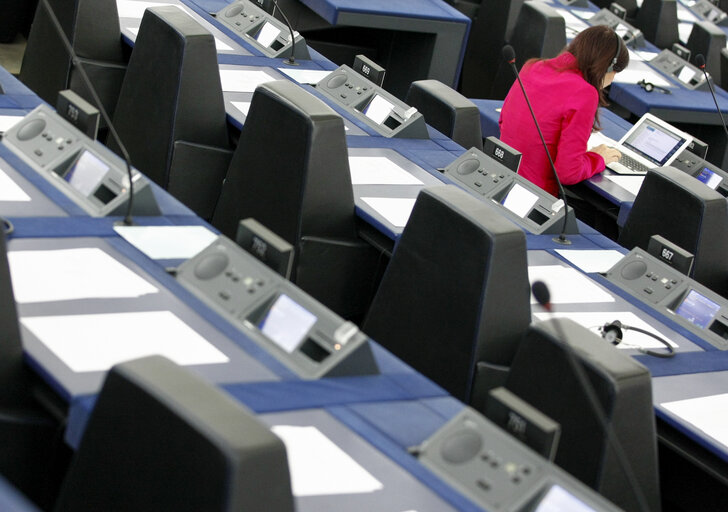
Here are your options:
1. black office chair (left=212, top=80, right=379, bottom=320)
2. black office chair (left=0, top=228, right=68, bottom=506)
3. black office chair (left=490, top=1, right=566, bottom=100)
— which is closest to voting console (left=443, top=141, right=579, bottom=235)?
black office chair (left=212, top=80, right=379, bottom=320)

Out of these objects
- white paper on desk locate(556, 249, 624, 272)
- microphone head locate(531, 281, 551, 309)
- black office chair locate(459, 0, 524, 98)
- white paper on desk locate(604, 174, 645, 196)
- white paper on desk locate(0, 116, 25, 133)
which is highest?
microphone head locate(531, 281, 551, 309)

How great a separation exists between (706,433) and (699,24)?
17.4 ft

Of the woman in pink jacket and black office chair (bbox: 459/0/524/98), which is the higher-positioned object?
the woman in pink jacket

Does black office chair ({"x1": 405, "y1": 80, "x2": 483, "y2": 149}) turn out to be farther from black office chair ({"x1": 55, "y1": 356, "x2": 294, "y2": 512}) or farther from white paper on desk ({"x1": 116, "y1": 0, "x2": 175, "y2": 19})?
black office chair ({"x1": 55, "y1": 356, "x2": 294, "y2": 512})

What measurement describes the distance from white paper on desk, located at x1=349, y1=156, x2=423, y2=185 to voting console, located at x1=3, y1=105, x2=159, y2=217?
0.97 meters

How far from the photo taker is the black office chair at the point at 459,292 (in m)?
2.94

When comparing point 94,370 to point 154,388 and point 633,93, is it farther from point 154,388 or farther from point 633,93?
point 633,93

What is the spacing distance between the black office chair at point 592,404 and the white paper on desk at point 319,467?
1.86 feet

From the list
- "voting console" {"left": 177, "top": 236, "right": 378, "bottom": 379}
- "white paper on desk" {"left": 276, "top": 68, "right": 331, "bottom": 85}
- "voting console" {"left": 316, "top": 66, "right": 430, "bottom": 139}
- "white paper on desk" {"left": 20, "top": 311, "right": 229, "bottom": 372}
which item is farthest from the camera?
"white paper on desk" {"left": 276, "top": 68, "right": 331, "bottom": 85}

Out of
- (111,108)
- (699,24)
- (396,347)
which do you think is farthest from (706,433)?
(699,24)

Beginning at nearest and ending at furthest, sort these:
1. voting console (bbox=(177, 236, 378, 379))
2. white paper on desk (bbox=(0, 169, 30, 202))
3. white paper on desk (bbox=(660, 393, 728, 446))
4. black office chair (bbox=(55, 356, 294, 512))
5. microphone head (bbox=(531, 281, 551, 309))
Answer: black office chair (bbox=(55, 356, 294, 512))
microphone head (bbox=(531, 281, 551, 309))
voting console (bbox=(177, 236, 378, 379))
white paper on desk (bbox=(660, 393, 728, 446))
white paper on desk (bbox=(0, 169, 30, 202))

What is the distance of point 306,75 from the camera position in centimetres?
487

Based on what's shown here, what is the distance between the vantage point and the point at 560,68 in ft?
15.3

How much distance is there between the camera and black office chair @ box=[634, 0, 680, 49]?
8.16 metres
